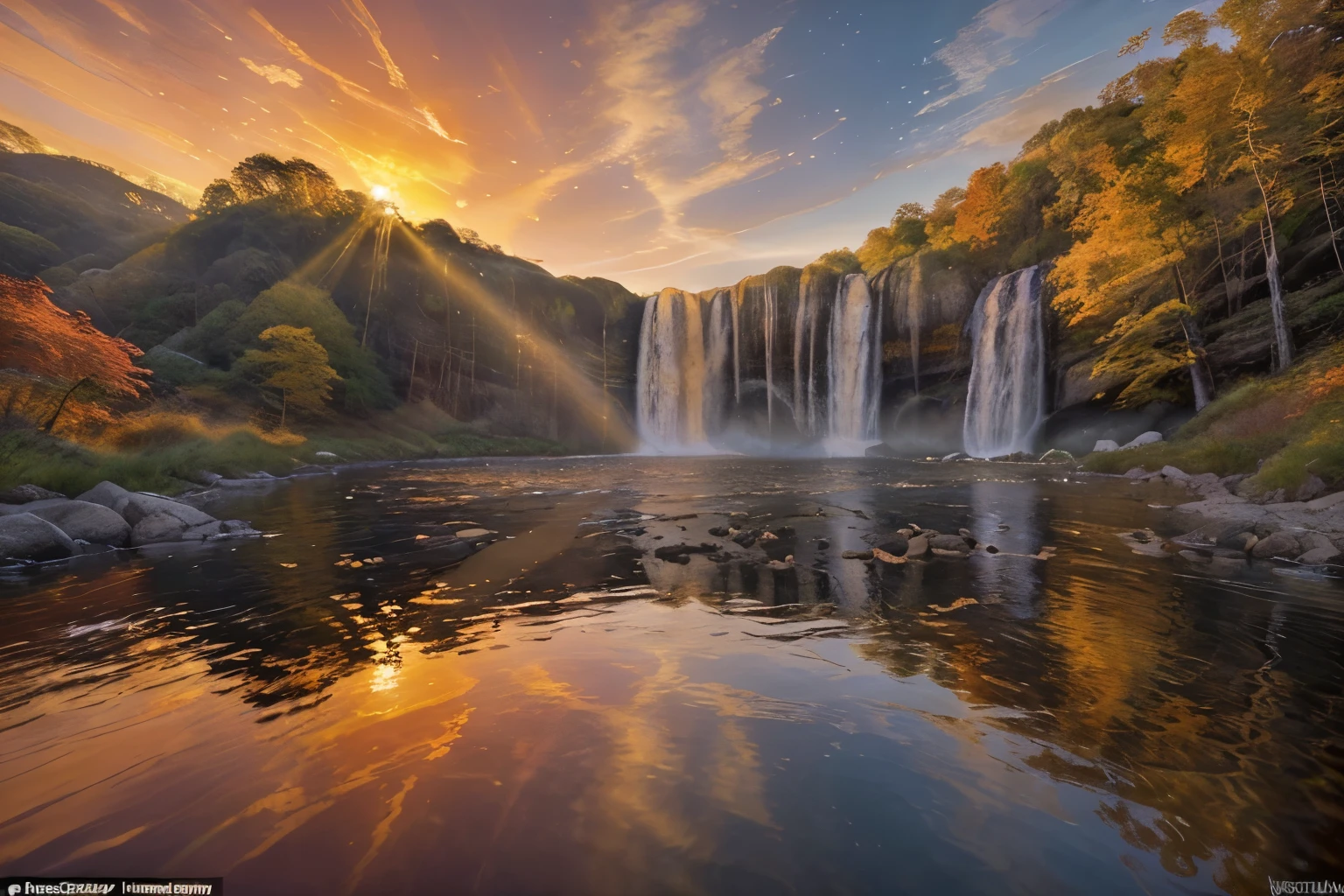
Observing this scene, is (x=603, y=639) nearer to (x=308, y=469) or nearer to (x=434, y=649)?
(x=434, y=649)

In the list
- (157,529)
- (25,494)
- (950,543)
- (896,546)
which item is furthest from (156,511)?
(950,543)

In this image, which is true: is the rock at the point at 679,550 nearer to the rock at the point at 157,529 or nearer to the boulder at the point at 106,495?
the rock at the point at 157,529

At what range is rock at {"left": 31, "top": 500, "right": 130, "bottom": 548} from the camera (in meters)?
9.20

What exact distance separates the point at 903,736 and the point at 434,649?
3677 mm

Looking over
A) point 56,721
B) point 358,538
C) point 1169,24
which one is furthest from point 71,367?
point 1169,24

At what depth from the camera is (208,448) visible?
2112cm

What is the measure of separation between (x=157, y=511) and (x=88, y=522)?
94 cm

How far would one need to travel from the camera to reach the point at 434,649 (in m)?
4.50

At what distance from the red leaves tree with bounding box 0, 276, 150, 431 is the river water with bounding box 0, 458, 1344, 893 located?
12259 mm

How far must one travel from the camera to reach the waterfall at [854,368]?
132 ft

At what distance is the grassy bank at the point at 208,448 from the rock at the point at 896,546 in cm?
1619

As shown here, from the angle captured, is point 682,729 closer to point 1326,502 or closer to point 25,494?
point 1326,502

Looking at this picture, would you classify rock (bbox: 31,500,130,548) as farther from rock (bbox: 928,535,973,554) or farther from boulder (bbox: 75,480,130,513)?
rock (bbox: 928,535,973,554)

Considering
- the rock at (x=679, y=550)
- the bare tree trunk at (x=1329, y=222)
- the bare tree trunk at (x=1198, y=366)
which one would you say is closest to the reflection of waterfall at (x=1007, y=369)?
the bare tree trunk at (x=1198, y=366)
